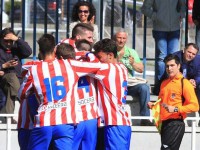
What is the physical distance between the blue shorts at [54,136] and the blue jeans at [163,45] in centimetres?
361

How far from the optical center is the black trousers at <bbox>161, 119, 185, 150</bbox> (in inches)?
420

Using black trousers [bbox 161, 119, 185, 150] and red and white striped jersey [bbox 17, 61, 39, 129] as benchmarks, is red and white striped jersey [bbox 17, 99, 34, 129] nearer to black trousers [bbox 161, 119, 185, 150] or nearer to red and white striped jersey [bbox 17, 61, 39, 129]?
red and white striped jersey [bbox 17, 61, 39, 129]

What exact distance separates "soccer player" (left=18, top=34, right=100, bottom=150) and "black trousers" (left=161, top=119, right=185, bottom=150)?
1.86 metres

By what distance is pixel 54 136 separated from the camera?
9.05 m

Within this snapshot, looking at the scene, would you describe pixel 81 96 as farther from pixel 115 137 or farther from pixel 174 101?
pixel 174 101

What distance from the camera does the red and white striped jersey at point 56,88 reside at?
899 cm

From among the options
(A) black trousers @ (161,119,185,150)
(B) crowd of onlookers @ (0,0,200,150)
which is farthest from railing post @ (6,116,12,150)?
(A) black trousers @ (161,119,185,150)

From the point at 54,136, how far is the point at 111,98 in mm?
773

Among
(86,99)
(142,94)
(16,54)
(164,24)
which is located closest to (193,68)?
(142,94)

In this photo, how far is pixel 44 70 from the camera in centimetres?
905

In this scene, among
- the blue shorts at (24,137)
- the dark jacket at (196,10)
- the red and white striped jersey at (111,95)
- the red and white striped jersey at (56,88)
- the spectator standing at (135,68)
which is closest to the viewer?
the red and white striped jersey at (56,88)

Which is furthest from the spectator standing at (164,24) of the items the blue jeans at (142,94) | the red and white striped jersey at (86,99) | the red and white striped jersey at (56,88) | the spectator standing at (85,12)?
the red and white striped jersey at (56,88)

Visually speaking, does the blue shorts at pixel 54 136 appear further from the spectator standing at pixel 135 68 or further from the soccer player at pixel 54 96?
the spectator standing at pixel 135 68

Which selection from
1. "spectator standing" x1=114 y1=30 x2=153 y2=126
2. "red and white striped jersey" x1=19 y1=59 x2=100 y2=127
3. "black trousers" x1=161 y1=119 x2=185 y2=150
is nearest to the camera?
"red and white striped jersey" x1=19 y1=59 x2=100 y2=127
